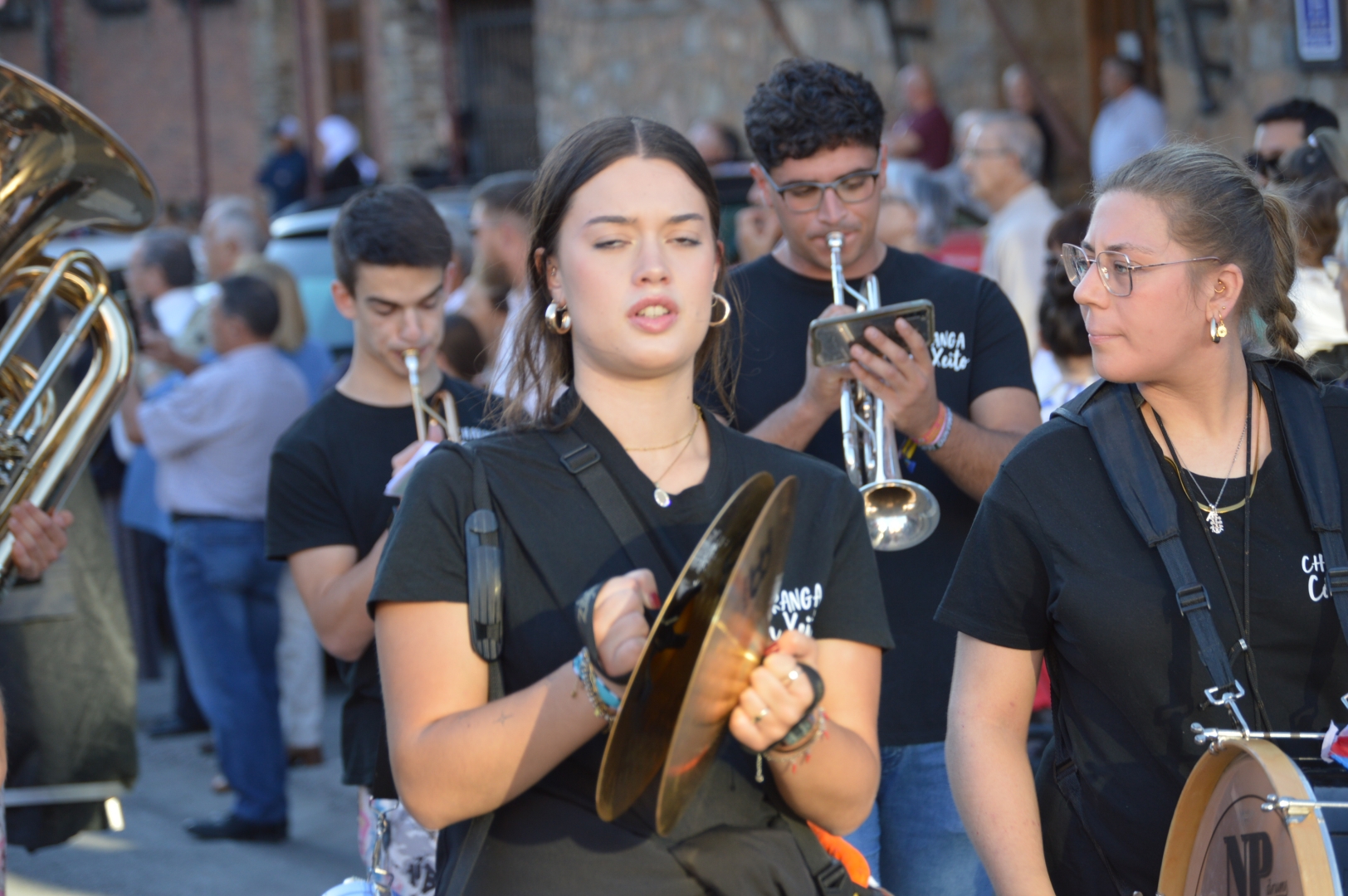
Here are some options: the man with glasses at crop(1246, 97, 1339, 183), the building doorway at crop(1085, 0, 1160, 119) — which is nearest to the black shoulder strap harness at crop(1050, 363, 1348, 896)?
the man with glasses at crop(1246, 97, 1339, 183)

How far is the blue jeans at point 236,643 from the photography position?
5160mm

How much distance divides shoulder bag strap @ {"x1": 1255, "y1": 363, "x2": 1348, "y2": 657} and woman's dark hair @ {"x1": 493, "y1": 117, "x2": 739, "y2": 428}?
89 cm

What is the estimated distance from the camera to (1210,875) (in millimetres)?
1892

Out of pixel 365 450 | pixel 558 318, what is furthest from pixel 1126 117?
pixel 558 318

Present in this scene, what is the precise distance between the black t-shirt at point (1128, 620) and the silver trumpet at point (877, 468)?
50 centimetres

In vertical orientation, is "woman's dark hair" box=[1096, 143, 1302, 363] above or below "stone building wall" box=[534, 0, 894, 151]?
below

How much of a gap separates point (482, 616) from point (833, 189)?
1490 millimetres

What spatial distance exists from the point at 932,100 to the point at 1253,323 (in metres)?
9.40

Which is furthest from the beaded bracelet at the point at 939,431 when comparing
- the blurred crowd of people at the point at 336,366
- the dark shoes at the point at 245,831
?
the dark shoes at the point at 245,831

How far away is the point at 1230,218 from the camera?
2229mm

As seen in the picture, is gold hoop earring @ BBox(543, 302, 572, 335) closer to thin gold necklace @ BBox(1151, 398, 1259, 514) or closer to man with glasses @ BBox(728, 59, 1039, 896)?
man with glasses @ BBox(728, 59, 1039, 896)

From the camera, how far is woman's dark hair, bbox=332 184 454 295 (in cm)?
330

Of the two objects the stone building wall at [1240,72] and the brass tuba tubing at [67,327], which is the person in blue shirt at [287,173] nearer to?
the stone building wall at [1240,72]

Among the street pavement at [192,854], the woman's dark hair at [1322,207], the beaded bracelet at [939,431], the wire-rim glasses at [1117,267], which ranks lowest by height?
the street pavement at [192,854]
